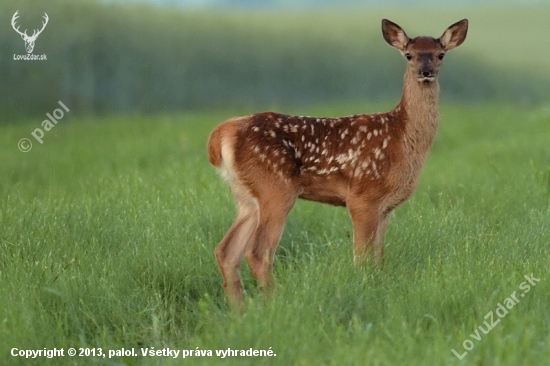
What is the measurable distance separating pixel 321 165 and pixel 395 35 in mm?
1226

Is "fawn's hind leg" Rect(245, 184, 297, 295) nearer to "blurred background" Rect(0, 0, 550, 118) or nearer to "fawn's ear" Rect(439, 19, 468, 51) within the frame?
"fawn's ear" Rect(439, 19, 468, 51)

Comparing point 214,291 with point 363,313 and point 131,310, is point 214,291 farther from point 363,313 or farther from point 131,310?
point 363,313

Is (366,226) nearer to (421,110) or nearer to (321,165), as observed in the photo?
(321,165)

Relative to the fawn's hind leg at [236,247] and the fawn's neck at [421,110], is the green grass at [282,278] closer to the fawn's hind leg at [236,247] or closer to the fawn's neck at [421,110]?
the fawn's hind leg at [236,247]

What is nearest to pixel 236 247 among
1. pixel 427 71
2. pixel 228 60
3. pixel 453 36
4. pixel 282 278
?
pixel 282 278

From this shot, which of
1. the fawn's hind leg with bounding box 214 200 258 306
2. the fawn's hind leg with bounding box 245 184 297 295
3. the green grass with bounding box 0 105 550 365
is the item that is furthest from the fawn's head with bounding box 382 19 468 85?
the fawn's hind leg with bounding box 214 200 258 306

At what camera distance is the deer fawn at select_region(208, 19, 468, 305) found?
A: 626 cm

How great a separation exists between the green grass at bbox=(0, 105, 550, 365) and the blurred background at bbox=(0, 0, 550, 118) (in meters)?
7.11

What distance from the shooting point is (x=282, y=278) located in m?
5.86

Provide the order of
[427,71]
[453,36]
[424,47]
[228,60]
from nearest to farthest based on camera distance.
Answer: [427,71], [424,47], [453,36], [228,60]

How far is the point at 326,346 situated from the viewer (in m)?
4.82

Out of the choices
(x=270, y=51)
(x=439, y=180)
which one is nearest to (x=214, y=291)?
(x=439, y=180)

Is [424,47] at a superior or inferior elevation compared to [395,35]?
inferior

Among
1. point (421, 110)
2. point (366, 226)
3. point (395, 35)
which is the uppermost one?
point (395, 35)
